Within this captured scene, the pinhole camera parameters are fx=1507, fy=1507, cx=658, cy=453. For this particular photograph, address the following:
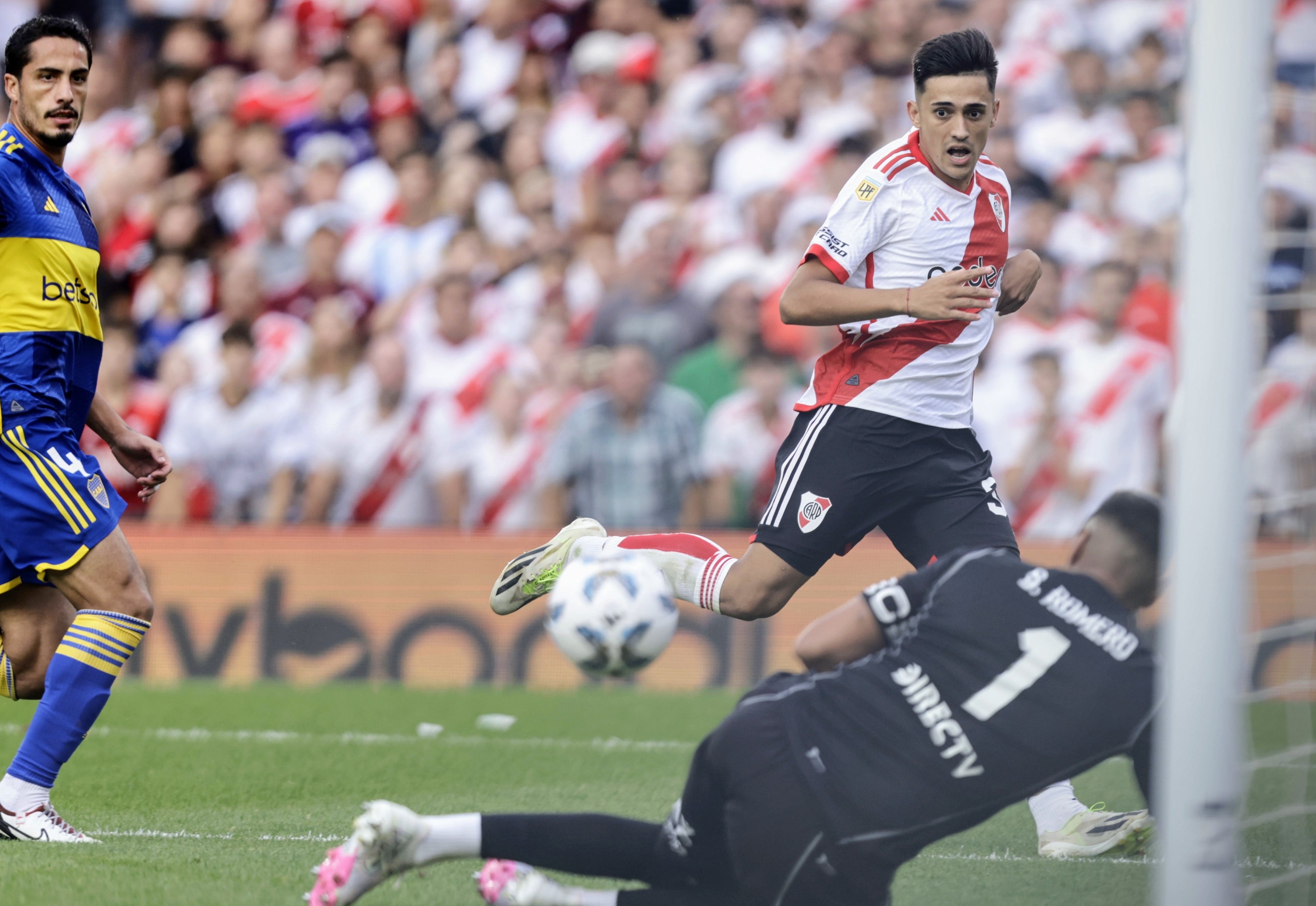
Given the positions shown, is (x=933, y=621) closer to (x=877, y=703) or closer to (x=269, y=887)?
(x=877, y=703)

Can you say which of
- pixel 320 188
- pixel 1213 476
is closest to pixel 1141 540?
pixel 1213 476

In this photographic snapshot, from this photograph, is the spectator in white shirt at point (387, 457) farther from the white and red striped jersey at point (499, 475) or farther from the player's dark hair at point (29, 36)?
the player's dark hair at point (29, 36)

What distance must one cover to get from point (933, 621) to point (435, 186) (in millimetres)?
8357

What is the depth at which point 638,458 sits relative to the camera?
909cm

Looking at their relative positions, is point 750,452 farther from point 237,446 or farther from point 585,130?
point 585,130

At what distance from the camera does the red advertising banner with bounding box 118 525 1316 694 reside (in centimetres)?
891

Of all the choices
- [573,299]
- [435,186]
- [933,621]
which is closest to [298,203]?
[435,186]

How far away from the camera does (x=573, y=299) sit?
406 inches

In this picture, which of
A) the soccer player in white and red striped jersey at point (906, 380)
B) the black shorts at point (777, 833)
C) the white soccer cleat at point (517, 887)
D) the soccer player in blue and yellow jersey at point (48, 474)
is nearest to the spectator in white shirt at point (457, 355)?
the soccer player in white and red striped jersey at point (906, 380)

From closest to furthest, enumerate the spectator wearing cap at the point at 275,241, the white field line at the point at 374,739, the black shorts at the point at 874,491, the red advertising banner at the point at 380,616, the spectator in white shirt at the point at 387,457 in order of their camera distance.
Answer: the black shorts at the point at 874,491
the white field line at the point at 374,739
the red advertising banner at the point at 380,616
the spectator in white shirt at the point at 387,457
the spectator wearing cap at the point at 275,241

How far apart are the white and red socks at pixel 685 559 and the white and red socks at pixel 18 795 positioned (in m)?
1.87

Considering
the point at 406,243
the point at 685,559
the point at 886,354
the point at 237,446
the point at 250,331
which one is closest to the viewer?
the point at 886,354

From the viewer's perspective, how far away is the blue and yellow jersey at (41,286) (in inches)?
186

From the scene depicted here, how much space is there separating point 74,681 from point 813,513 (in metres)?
2.42
